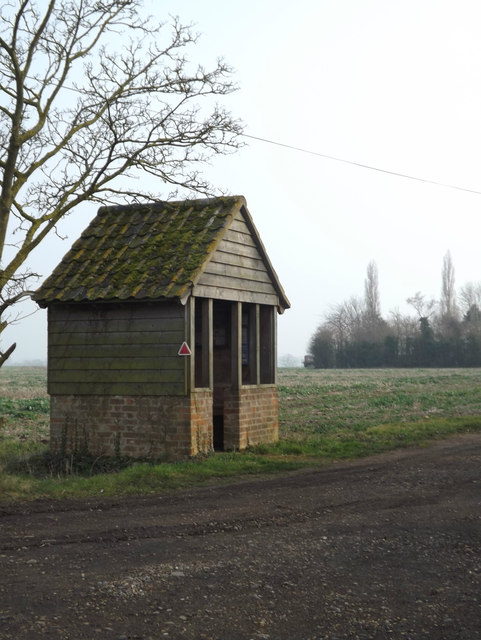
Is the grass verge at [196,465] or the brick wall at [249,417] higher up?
the brick wall at [249,417]

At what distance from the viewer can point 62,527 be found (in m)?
8.93

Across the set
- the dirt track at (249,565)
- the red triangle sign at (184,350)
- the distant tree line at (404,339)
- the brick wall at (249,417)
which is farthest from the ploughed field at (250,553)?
the distant tree line at (404,339)

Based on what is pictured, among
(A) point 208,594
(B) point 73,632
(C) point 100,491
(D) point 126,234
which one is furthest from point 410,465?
(B) point 73,632

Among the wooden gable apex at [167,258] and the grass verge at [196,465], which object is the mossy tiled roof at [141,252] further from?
the grass verge at [196,465]

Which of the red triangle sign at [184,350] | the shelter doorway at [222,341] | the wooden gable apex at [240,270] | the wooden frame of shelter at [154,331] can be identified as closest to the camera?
the red triangle sign at [184,350]

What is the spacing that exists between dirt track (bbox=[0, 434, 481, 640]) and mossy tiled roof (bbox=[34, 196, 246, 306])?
456cm

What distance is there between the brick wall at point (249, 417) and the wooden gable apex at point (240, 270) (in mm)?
1960

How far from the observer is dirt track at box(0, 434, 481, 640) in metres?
5.73

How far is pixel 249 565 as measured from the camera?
7270 mm

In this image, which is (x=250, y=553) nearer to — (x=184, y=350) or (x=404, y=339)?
(x=184, y=350)

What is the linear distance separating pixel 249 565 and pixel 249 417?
9062mm

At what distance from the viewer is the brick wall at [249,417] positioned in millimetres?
→ 15906

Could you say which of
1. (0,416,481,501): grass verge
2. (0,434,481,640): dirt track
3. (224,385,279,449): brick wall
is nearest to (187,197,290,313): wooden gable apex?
(224,385,279,449): brick wall

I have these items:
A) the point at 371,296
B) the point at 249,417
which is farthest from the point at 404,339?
the point at 249,417
